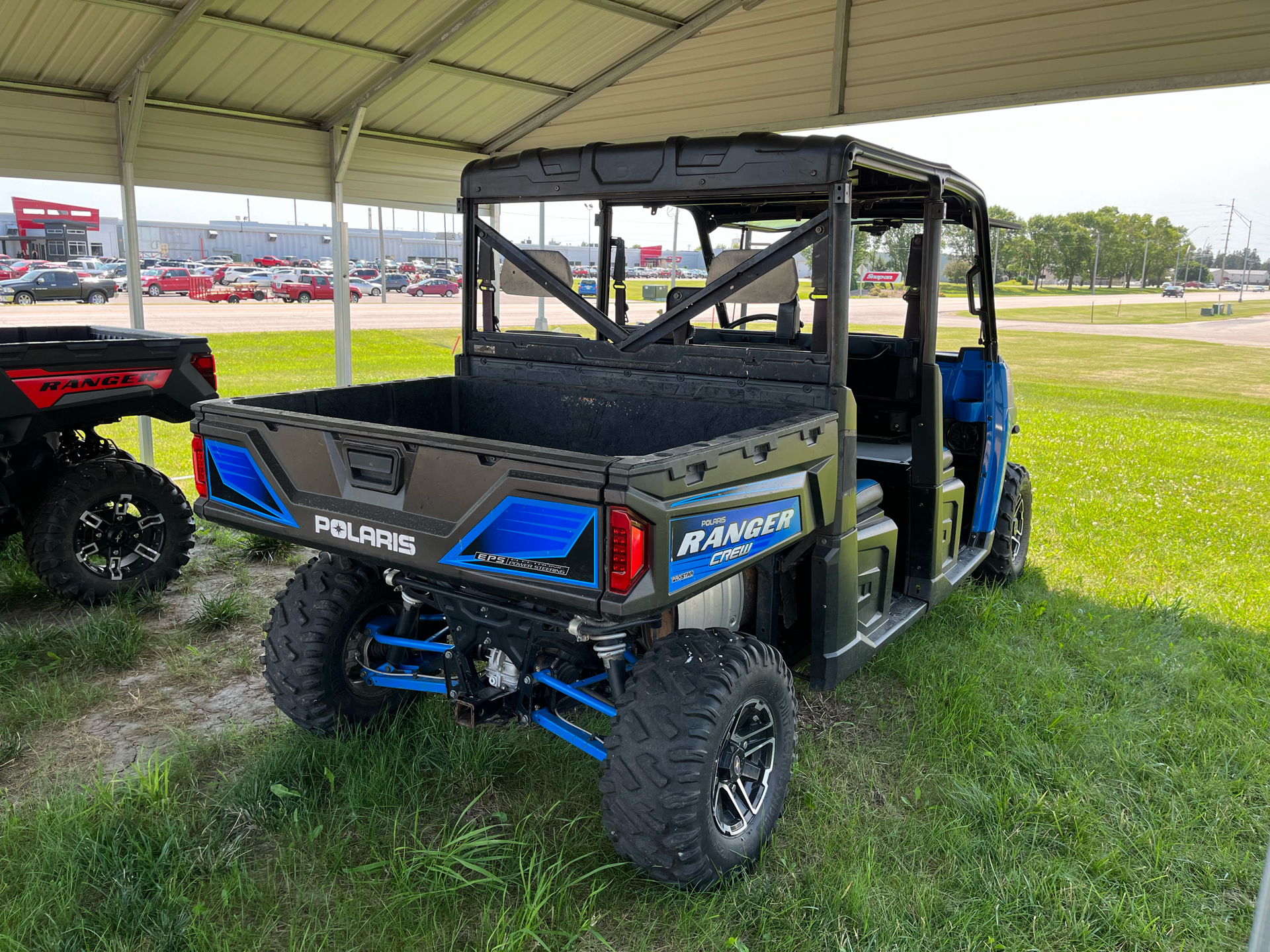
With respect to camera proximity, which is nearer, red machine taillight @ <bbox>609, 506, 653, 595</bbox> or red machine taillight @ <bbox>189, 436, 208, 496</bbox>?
red machine taillight @ <bbox>609, 506, 653, 595</bbox>

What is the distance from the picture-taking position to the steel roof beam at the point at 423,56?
6391 mm

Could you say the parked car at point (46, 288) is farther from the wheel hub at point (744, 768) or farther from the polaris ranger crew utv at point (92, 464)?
the wheel hub at point (744, 768)

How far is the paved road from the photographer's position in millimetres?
19314

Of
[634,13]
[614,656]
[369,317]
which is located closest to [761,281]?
[614,656]

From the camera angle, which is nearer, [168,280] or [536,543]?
[536,543]

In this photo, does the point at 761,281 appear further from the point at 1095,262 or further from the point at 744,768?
the point at 1095,262

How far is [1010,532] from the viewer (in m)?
5.14

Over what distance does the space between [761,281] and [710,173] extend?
1.31 ft

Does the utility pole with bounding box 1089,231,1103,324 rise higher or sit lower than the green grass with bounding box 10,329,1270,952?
higher

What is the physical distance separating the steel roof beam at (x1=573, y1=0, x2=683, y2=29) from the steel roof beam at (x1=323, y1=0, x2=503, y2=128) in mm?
721

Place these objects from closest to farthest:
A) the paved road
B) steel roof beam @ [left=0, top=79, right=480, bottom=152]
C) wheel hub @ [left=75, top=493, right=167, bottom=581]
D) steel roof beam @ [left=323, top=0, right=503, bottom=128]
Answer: wheel hub @ [left=75, top=493, right=167, bottom=581], steel roof beam @ [left=0, top=79, right=480, bottom=152], steel roof beam @ [left=323, top=0, right=503, bottom=128], the paved road

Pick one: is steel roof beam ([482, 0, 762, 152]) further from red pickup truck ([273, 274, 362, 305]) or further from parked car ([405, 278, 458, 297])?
parked car ([405, 278, 458, 297])

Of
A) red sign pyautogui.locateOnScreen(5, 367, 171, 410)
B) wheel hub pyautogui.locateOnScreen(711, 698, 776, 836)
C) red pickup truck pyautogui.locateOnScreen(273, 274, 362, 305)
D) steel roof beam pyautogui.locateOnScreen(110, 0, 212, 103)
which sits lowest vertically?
wheel hub pyautogui.locateOnScreen(711, 698, 776, 836)

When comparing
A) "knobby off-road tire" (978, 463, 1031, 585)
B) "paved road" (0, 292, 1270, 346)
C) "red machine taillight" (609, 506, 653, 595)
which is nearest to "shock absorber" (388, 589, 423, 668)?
"red machine taillight" (609, 506, 653, 595)
